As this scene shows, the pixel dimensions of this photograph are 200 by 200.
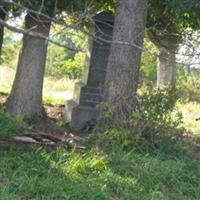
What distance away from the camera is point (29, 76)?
11.1 meters

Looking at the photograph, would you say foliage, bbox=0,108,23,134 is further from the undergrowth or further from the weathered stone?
the weathered stone

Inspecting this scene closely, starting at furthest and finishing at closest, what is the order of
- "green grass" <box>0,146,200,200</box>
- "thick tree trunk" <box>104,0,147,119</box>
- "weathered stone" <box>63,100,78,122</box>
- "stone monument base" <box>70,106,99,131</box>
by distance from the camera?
"weathered stone" <box>63,100,78,122</box>, "stone monument base" <box>70,106,99,131</box>, "thick tree trunk" <box>104,0,147,119</box>, "green grass" <box>0,146,200,200</box>

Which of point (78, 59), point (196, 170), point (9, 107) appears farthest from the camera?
point (78, 59)

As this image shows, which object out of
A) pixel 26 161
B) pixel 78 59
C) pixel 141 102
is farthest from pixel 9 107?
pixel 78 59

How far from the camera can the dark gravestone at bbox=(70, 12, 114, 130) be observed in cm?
1173

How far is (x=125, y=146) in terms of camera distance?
7664mm

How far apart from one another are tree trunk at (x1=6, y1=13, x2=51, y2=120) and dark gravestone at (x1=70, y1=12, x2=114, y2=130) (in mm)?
1008

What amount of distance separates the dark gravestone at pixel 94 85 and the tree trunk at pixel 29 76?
101cm

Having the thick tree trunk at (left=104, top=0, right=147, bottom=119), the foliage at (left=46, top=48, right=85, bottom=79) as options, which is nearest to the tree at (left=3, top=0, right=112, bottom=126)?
the thick tree trunk at (left=104, top=0, right=147, bottom=119)

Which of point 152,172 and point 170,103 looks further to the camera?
point 170,103

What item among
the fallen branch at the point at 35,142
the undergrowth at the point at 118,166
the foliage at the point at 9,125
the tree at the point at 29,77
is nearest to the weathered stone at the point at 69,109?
the tree at the point at 29,77

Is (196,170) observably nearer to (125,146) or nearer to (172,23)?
(125,146)

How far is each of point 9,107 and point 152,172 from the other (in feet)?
17.7

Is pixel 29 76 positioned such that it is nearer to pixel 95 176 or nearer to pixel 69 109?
pixel 69 109
